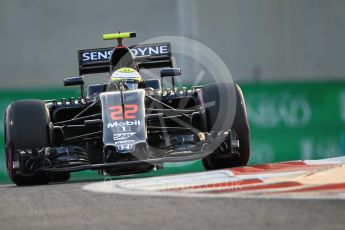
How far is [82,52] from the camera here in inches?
504

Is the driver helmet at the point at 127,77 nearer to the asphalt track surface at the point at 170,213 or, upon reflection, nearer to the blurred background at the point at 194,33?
the asphalt track surface at the point at 170,213

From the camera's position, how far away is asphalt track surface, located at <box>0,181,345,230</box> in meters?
6.21

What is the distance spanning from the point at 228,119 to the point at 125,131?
122 centimetres

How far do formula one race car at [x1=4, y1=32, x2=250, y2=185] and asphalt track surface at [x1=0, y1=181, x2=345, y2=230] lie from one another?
202 centimetres

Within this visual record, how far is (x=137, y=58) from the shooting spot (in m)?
12.8

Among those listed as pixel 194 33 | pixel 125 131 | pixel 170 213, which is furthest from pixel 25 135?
pixel 194 33

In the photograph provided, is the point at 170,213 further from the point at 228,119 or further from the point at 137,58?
the point at 137,58

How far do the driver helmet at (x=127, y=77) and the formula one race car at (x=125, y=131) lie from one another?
22 millimetres

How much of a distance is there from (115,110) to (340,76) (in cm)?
759

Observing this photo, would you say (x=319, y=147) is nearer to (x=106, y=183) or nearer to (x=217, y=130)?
(x=217, y=130)

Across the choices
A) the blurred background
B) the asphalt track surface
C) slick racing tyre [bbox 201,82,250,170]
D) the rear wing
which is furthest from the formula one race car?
the blurred background

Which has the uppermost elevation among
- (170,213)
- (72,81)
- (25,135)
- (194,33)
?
(194,33)

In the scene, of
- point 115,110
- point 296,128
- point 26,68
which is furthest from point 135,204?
point 26,68

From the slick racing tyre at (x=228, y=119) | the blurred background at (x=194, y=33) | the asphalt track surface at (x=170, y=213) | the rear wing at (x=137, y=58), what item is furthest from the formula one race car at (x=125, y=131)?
the blurred background at (x=194, y=33)
